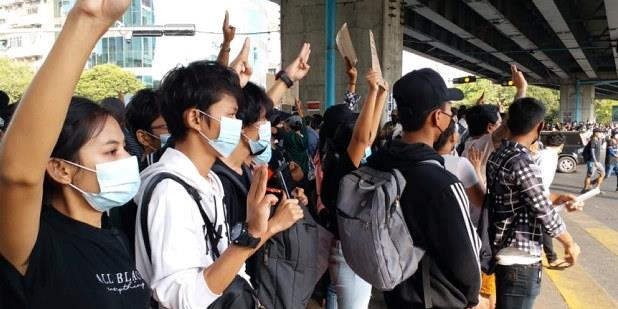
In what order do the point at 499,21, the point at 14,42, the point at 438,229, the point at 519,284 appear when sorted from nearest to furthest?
the point at 438,229
the point at 519,284
the point at 499,21
the point at 14,42

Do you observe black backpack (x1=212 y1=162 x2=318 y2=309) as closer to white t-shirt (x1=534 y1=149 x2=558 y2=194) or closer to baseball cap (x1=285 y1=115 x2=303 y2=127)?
white t-shirt (x1=534 y1=149 x2=558 y2=194)

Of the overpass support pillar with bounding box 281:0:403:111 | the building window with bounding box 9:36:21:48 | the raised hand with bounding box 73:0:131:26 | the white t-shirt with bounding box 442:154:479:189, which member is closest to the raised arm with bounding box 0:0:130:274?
the raised hand with bounding box 73:0:131:26

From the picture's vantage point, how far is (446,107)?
232 cm

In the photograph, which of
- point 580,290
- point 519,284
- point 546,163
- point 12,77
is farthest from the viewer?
point 12,77

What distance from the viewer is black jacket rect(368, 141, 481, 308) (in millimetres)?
2027

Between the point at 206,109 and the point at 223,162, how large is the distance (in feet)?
1.33

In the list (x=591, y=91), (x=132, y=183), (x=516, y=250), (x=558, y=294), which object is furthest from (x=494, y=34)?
(x=591, y=91)

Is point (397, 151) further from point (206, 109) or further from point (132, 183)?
point (132, 183)

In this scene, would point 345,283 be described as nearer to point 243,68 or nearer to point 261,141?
point 261,141

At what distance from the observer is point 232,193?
2.28 meters

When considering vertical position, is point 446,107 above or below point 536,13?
below

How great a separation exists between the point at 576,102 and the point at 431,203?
169 feet

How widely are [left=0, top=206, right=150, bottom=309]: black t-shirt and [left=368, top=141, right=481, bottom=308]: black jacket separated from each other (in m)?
1.07

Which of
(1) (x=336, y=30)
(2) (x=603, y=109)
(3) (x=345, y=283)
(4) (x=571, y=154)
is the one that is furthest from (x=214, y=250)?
(2) (x=603, y=109)
